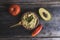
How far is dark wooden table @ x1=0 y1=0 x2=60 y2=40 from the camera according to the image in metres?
1.12

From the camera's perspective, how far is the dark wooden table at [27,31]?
112 centimetres

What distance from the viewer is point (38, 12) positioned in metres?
1.15

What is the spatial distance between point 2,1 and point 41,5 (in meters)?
0.25

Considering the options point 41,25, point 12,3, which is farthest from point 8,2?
point 41,25

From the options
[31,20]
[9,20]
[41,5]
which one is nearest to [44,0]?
[41,5]

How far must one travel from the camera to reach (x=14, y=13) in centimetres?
114

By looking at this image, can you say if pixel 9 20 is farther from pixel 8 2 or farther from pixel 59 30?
pixel 59 30

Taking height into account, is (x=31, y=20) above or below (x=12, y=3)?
below

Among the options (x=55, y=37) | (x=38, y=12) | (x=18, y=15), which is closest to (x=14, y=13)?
(x=18, y=15)

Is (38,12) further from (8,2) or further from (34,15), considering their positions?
(8,2)

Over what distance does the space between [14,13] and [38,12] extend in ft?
0.51

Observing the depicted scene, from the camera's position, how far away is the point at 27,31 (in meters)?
1.12

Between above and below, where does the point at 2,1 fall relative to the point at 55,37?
above

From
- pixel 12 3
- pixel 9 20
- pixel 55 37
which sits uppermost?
pixel 12 3
